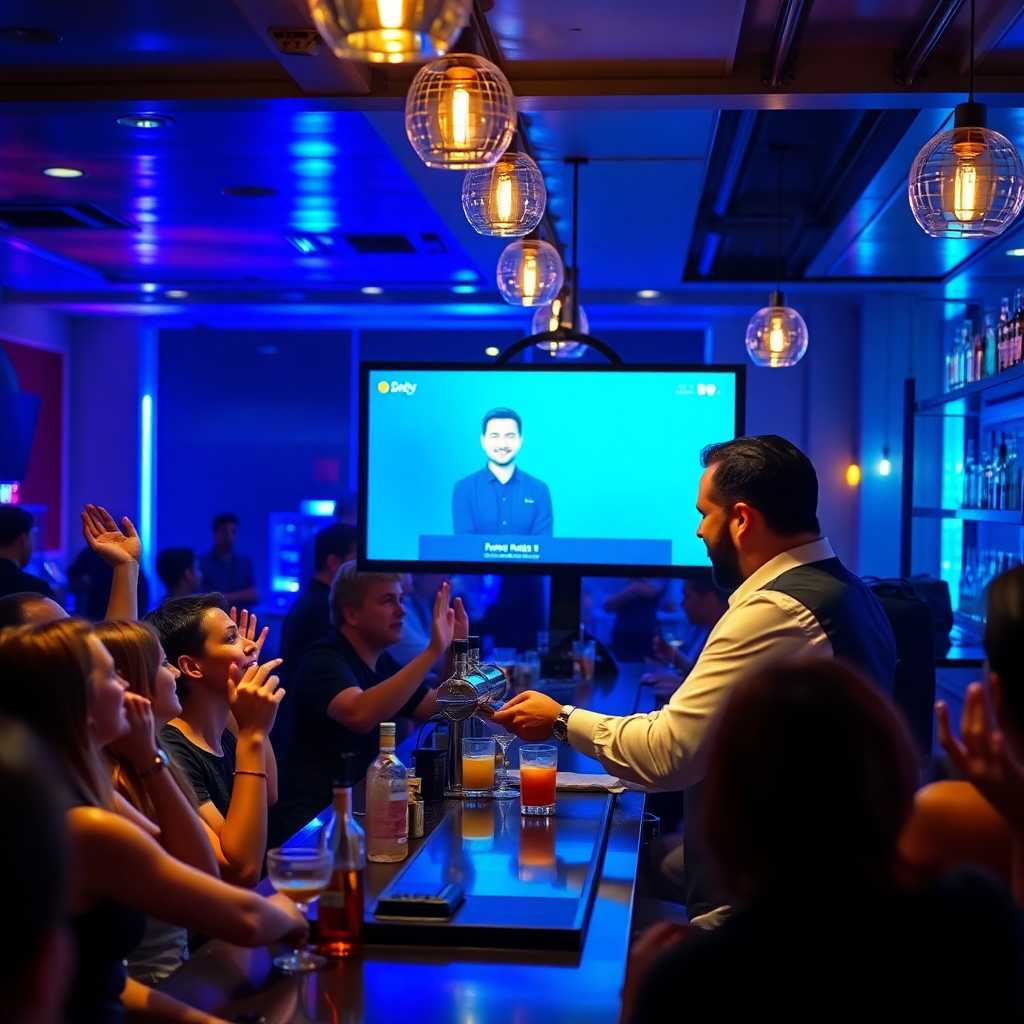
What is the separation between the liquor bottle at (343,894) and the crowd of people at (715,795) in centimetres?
5

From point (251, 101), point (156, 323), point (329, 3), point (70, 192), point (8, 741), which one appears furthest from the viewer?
point (156, 323)

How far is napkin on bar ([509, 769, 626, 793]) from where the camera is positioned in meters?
3.06

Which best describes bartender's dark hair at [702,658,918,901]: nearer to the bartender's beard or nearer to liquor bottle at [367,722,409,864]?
liquor bottle at [367,722,409,864]

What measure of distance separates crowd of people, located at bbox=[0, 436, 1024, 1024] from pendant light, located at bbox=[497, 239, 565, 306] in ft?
5.77

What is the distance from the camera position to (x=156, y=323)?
410 inches

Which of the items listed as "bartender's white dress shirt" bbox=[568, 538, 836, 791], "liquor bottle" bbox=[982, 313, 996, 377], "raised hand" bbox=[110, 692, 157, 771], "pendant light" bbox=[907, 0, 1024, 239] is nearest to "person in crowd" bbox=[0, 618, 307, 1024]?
"raised hand" bbox=[110, 692, 157, 771]

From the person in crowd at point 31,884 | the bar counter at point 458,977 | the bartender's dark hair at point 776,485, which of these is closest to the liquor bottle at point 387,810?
the bar counter at point 458,977

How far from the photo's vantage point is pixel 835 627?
8.70 feet

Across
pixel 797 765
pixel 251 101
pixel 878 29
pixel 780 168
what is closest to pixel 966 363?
pixel 780 168

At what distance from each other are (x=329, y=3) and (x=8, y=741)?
116 centimetres

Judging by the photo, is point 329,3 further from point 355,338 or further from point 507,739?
point 355,338

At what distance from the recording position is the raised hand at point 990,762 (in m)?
1.56

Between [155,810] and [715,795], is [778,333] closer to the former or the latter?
[155,810]

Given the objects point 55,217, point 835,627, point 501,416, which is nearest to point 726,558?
point 835,627
